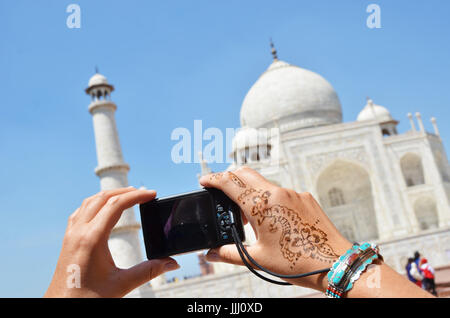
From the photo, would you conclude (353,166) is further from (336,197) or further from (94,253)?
(94,253)

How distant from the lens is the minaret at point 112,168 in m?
10.6

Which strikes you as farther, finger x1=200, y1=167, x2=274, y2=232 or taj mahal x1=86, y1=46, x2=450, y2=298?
taj mahal x1=86, y1=46, x2=450, y2=298

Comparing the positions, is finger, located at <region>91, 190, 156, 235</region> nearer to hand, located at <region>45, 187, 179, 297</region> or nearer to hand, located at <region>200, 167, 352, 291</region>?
hand, located at <region>45, 187, 179, 297</region>

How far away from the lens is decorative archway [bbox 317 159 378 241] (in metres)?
16.0

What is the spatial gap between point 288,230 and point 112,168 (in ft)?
35.3

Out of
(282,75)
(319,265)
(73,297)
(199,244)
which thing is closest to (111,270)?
(73,297)

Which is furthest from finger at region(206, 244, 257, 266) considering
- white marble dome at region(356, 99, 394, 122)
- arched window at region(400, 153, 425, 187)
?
white marble dome at region(356, 99, 394, 122)

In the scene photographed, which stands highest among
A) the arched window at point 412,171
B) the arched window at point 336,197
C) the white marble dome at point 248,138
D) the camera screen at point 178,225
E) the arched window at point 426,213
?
the white marble dome at point 248,138

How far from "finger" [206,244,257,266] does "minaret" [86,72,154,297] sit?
382 inches

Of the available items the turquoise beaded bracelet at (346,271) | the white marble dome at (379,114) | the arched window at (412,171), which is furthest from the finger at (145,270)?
the white marble dome at (379,114)

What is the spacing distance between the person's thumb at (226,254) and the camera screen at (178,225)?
27 millimetres

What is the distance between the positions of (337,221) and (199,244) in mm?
15927

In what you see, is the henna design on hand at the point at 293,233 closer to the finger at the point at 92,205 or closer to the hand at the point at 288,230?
the hand at the point at 288,230
